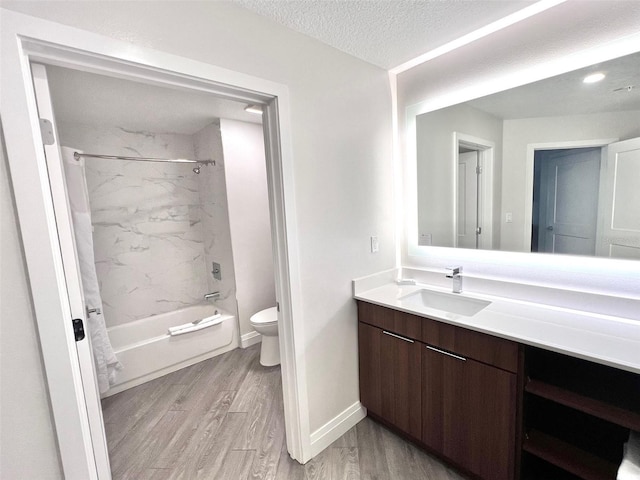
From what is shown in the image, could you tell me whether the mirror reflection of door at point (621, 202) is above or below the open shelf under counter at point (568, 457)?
above

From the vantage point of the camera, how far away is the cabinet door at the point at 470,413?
52.3 inches

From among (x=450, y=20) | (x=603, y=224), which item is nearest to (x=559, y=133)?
(x=603, y=224)

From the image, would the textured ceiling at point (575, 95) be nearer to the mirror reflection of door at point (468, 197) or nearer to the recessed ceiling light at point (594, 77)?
the recessed ceiling light at point (594, 77)

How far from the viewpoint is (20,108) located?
0.89 metres

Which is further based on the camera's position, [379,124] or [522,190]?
[379,124]

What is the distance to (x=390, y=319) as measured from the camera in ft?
5.77

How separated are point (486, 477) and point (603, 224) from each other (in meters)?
1.40

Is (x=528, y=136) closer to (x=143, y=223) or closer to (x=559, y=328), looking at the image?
(x=559, y=328)

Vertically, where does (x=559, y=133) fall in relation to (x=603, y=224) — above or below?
above

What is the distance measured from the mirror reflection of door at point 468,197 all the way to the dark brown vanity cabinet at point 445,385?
0.75 m

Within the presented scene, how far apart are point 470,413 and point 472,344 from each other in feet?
1.21

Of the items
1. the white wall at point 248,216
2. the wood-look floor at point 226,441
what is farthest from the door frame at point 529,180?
the white wall at point 248,216

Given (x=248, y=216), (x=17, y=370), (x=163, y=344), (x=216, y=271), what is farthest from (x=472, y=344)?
(x=216, y=271)

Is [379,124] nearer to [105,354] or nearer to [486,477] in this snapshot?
[486,477]
